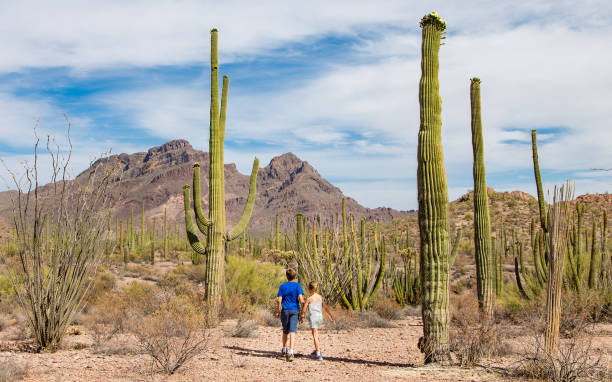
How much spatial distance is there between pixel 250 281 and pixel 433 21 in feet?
36.0

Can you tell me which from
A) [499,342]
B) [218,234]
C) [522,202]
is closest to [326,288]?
[218,234]

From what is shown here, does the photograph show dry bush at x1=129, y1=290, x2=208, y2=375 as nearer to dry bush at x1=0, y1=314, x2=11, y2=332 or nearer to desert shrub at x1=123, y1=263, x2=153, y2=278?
dry bush at x1=0, y1=314, x2=11, y2=332

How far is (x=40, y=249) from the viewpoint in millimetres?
8875

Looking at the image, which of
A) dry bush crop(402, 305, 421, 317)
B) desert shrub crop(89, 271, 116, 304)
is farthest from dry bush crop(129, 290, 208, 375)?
dry bush crop(402, 305, 421, 317)

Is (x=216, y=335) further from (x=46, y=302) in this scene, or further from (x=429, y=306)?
(x=429, y=306)

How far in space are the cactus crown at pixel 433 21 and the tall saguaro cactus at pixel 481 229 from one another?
3445 millimetres

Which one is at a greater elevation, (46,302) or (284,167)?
(284,167)

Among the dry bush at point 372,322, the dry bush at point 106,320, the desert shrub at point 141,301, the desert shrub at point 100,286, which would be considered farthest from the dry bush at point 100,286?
the dry bush at point 372,322

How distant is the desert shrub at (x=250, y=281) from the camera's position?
53.2 ft

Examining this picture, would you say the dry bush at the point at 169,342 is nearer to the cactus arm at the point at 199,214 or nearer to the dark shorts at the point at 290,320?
the dark shorts at the point at 290,320

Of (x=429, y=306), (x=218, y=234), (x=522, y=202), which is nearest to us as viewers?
Answer: (x=429, y=306)

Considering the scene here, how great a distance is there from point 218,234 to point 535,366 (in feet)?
25.3

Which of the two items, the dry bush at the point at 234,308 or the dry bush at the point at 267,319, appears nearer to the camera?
the dry bush at the point at 267,319

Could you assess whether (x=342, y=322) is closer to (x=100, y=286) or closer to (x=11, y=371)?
(x=11, y=371)
